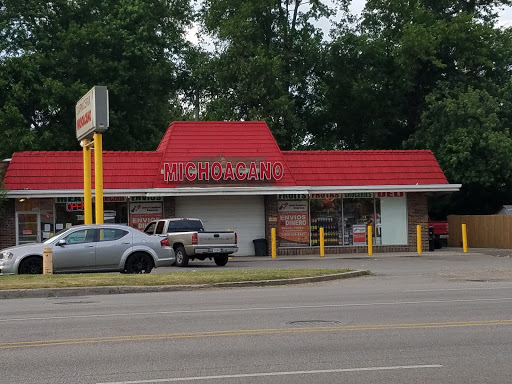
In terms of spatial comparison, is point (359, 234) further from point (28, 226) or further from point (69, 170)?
point (28, 226)

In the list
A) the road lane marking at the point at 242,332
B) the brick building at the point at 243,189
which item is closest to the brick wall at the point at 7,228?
the brick building at the point at 243,189

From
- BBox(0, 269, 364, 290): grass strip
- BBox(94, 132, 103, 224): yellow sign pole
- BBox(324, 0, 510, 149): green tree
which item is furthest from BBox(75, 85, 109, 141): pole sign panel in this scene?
BBox(324, 0, 510, 149): green tree

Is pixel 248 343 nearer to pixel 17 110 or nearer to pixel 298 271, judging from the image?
pixel 298 271

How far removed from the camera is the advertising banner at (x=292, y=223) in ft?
119

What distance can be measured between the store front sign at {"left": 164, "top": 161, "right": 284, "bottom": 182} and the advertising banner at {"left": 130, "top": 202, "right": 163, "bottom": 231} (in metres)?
1.46

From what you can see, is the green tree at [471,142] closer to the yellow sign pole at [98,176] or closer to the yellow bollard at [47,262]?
the yellow sign pole at [98,176]

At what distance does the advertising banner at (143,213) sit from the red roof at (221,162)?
0.94 m

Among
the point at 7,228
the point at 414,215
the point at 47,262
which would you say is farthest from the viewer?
the point at 414,215

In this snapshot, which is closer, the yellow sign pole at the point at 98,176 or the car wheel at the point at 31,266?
the car wheel at the point at 31,266

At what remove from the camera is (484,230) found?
40.5 m

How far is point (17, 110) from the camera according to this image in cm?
4494

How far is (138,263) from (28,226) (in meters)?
12.6

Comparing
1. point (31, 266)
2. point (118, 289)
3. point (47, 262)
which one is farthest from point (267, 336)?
point (31, 266)

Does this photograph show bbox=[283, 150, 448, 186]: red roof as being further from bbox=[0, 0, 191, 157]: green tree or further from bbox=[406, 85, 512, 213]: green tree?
bbox=[0, 0, 191, 157]: green tree
